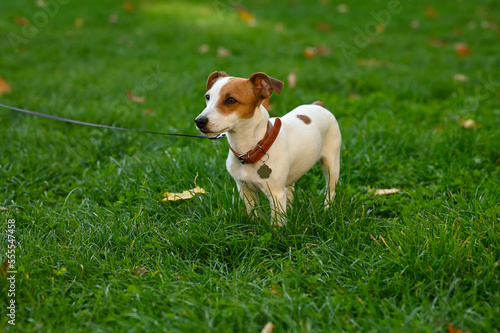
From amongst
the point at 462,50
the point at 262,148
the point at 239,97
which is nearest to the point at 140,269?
the point at 262,148

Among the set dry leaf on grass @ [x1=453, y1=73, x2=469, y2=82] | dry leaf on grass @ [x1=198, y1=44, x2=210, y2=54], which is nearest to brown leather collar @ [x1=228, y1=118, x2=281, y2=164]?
dry leaf on grass @ [x1=453, y1=73, x2=469, y2=82]

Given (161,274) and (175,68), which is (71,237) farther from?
(175,68)

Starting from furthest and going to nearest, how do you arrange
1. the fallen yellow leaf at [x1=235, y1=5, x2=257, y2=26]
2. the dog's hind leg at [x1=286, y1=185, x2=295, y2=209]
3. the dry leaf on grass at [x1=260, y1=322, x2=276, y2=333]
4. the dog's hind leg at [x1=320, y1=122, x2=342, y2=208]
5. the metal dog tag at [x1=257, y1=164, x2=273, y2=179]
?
the fallen yellow leaf at [x1=235, y1=5, x2=257, y2=26] → the dog's hind leg at [x1=320, y1=122, x2=342, y2=208] → the dog's hind leg at [x1=286, y1=185, x2=295, y2=209] → the metal dog tag at [x1=257, y1=164, x2=273, y2=179] → the dry leaf on grass at [x1=260, y1=322, x2=276, y2=333]

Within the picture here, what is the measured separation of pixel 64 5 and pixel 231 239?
9976 millimetres

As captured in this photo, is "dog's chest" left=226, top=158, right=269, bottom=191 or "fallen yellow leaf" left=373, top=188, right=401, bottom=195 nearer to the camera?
"dog's chest" left=226, top=158, right=269, bottom=191

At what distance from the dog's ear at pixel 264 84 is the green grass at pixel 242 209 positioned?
77 cm

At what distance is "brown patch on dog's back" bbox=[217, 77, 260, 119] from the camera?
2.56 meters

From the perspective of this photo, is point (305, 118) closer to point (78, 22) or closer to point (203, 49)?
point (203, 49)

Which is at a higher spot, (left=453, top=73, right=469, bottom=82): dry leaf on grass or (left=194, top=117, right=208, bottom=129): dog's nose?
(left=194, top=117, right=208, bottom=129): dog's nose

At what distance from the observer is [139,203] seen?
327 cm

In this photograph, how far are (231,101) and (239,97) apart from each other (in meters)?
0.05

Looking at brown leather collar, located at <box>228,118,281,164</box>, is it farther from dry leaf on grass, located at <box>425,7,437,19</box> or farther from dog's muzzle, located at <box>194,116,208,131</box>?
dry leaf on grass, located at <box>425,7,437,19</box>

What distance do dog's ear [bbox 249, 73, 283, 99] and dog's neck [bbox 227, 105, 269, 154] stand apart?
12 centimetres

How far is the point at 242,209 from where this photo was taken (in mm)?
2928
